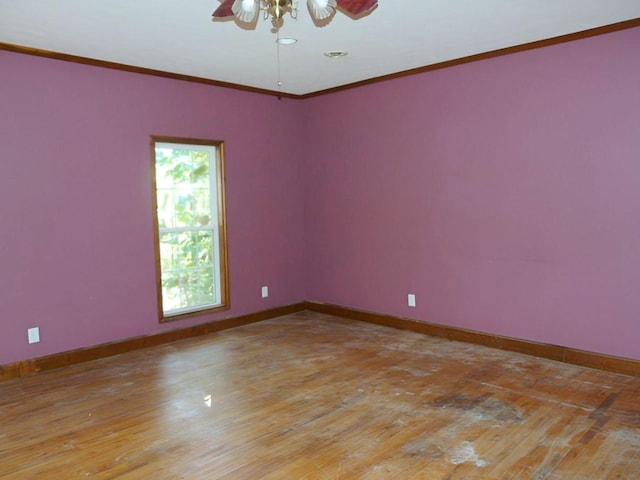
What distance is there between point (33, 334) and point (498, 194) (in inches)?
155

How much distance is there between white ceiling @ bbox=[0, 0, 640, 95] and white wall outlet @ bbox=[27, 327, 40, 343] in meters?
2.15

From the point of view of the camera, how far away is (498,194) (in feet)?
14.2

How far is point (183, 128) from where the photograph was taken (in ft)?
15.9

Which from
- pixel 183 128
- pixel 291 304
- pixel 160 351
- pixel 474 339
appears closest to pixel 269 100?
pixel 183 128

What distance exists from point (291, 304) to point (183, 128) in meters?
2.30

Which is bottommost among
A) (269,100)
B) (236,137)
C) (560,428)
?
(560,428)

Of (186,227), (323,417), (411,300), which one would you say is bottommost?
(323,417)

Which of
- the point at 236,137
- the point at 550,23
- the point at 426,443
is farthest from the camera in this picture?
the point at 236,137

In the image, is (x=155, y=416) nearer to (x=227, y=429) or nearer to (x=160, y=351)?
(x=227, y=429)

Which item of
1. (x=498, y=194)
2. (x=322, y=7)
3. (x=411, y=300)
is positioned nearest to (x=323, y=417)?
(x=411, y=300)

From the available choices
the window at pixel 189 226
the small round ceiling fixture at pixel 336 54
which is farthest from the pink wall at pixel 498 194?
the window at pixel 189 226

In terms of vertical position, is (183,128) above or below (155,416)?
above

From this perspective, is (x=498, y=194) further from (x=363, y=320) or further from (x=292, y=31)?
(x=292, y=31)

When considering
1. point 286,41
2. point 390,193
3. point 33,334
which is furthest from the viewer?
point 390,193
